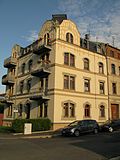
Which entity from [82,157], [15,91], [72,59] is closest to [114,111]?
[72,59]

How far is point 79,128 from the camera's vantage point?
21.2 meters

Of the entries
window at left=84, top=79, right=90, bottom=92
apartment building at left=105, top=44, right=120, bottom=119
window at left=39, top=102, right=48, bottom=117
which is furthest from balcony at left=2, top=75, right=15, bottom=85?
apartment building at left=105, top=44, right=120, bottom=119

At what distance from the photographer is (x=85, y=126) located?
22.0 meters

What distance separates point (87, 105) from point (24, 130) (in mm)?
10776

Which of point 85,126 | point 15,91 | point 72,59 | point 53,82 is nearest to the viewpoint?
point 85,126

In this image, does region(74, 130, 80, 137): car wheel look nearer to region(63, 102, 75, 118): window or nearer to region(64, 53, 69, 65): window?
region(63, 102, 75, 118): window

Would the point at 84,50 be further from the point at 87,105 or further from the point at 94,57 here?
the point at 87,105

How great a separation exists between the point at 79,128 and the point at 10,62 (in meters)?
19.6

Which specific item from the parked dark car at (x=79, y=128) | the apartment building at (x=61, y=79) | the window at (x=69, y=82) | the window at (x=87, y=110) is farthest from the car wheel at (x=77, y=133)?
the window at (x=87, y=110)

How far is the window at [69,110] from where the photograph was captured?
88.6 feet

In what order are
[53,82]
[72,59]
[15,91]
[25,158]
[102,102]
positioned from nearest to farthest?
1. [25,158]
2. [53,82]
3. [72,59]
4. [102,102]
5. [15,91]

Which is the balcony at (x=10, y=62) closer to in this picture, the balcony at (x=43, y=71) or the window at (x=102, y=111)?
the balcony at (x=43, y=71)

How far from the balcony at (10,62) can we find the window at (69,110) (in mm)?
13663

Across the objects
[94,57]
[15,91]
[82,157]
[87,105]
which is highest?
[94,57]
